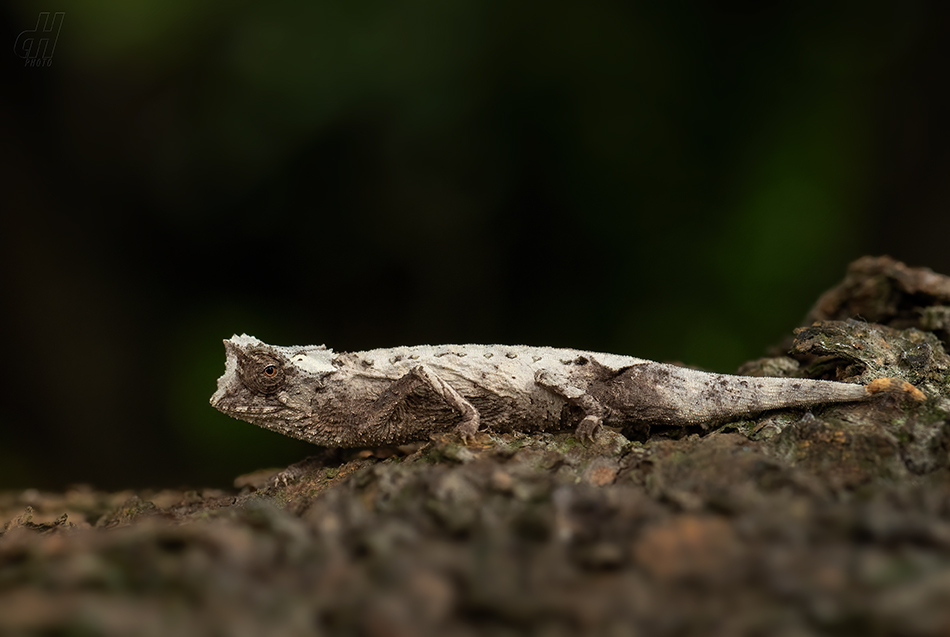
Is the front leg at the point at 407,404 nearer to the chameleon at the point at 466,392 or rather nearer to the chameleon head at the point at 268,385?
the chameleon at the point at 466,392

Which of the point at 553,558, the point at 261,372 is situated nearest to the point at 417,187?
the point at 261,372

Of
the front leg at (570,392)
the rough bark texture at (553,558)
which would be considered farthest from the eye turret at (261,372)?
the front leg at (570,392)

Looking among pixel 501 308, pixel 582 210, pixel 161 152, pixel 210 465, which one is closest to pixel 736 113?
pixel 582 210

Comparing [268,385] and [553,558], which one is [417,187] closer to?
[268,385]

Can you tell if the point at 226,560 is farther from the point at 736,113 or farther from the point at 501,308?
the point at 736,113

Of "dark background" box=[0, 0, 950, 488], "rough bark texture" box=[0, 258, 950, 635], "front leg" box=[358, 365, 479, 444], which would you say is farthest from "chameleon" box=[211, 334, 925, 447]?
"dark background" box=[0, 0, 950, 488]

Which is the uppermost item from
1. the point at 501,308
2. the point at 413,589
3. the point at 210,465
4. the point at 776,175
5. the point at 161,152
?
the point at 776,175
